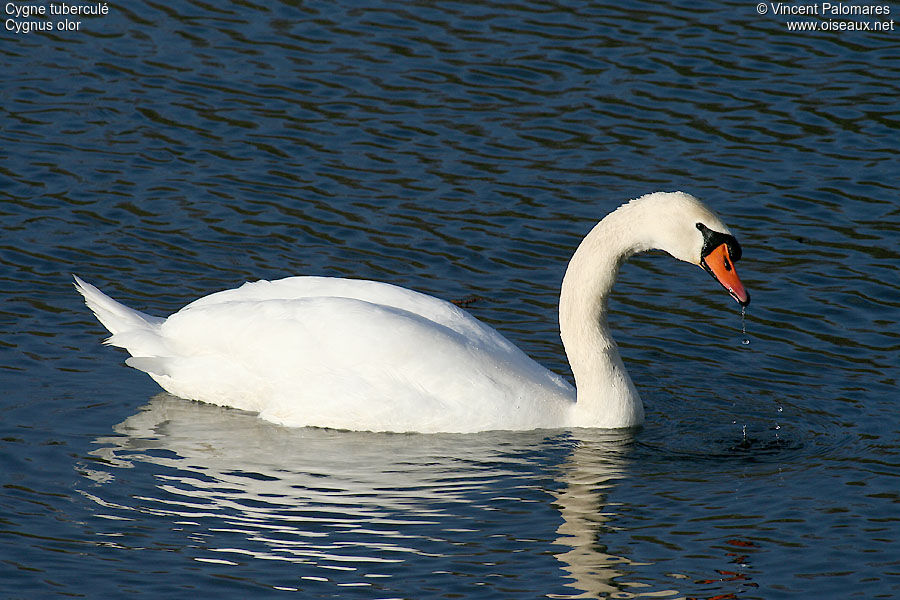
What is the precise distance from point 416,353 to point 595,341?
1.17 meters

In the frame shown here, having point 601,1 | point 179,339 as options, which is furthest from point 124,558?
point 601,1

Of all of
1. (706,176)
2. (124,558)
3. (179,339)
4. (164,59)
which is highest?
(164,59)

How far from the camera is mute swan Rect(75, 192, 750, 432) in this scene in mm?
10039

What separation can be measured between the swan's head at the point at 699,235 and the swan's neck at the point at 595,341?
330 mm

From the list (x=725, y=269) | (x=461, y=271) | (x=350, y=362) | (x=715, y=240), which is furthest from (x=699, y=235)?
(x=461, y=271)

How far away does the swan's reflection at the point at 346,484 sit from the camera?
337 inches

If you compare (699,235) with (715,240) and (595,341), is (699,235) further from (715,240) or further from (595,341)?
(595,341)

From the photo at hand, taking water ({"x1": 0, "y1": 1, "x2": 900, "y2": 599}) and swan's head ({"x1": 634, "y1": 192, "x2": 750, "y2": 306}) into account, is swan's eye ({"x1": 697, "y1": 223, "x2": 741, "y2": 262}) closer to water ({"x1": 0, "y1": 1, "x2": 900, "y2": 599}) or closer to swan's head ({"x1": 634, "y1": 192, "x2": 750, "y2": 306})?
swan's head ({"x1": 634, "y1": 192, "x2": 750, "y2": 306})

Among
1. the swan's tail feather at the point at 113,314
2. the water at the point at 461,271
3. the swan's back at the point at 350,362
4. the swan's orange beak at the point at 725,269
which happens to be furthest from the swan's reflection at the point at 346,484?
the swan's orange beak at the point at 725,269

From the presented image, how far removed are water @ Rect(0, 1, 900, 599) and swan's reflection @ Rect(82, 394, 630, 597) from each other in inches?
1.0

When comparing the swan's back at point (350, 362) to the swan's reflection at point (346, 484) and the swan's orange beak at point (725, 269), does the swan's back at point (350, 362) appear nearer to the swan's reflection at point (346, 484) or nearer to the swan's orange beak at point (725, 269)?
the swan's reflection at point (346, 484)

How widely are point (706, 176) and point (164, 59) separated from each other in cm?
568

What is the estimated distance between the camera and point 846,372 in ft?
36.3

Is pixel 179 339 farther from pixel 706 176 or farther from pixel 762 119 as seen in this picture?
pixel 762 119
